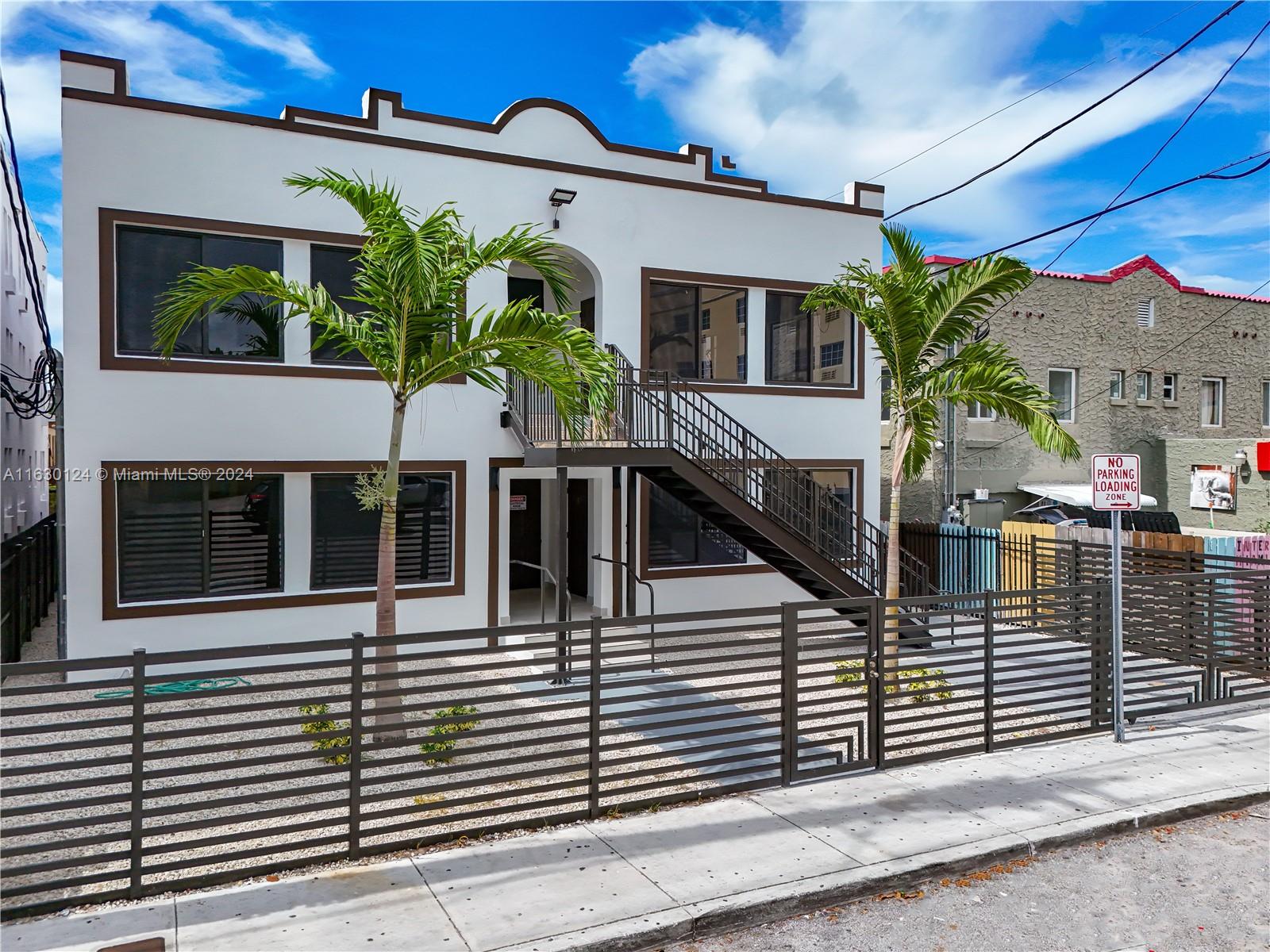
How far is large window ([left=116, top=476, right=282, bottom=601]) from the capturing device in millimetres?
10070

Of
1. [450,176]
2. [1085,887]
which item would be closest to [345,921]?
[1085,887]

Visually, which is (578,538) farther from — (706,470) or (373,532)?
(706,470)

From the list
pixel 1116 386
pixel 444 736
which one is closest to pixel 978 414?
pixel 1116 386

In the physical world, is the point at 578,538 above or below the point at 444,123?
below

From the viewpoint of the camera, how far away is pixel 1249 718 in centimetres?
878

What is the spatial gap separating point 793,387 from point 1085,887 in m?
9.58

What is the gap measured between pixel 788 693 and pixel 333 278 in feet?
26.4

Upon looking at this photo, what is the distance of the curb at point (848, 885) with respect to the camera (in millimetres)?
4504

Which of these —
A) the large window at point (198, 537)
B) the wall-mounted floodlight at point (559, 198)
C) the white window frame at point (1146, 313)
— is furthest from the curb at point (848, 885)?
the white window frame at point (1146, 313)

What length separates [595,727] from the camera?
19.5ft

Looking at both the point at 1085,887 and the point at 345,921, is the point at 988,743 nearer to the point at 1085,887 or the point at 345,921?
the point at 1085,887

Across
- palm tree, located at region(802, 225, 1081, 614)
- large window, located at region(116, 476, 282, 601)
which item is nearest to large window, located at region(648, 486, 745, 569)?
palm tree, located at region(802, 225, 1081, 614)

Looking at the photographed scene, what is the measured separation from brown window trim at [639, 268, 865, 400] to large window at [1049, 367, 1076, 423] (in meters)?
10.1

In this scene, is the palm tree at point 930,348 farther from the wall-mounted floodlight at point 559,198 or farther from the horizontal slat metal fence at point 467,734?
the wall-mounted floodlight at point 559,198
